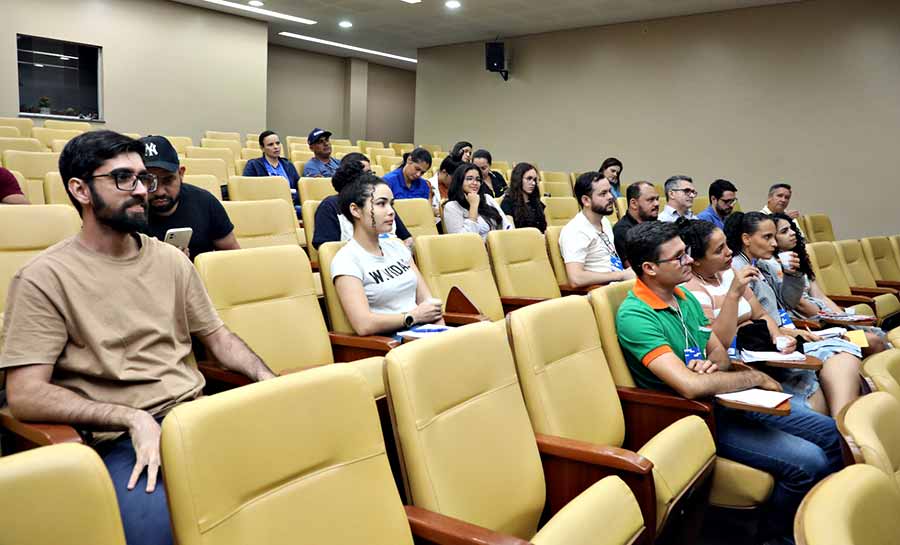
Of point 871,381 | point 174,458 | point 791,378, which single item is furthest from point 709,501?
point 174,458

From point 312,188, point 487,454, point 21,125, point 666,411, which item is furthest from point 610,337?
point 21,125

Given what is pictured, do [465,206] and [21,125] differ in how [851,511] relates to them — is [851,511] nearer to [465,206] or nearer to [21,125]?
[465,206]

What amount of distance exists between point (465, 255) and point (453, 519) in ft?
6.56

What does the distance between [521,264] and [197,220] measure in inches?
65.3

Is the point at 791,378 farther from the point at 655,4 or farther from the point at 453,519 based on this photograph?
the point at 655,4

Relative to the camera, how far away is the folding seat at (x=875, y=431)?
1.25 metres

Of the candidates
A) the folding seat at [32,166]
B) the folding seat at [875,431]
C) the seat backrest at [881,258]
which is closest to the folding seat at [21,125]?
the folding seat at [32,166]

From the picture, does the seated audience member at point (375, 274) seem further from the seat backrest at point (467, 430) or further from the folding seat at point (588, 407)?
the seat backrest at point (467, 430)

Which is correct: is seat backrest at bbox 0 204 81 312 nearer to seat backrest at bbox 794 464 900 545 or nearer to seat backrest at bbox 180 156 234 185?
seat backrest at bbox 794 464 900 545

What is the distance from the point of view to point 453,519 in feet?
4.07

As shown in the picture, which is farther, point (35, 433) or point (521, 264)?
point (521, 264)

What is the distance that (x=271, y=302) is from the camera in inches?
89.7

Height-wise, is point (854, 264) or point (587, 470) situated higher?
point (854, 264)

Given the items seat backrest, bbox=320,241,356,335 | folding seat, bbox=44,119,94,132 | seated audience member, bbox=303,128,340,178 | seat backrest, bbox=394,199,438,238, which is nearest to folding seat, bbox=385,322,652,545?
seat backrest, bbox=320,241,356,335
